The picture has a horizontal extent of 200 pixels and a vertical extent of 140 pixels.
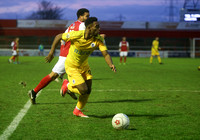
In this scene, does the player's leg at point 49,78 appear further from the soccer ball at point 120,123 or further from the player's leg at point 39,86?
the soccer ball at point 120,123

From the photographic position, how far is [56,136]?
14.3ft

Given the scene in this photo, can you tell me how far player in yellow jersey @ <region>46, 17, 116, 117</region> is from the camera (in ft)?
17.2

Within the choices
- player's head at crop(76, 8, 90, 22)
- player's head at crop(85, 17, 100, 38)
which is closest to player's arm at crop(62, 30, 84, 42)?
player's head at crop(85, 17, 100, 38)

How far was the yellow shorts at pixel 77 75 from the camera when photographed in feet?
17.7

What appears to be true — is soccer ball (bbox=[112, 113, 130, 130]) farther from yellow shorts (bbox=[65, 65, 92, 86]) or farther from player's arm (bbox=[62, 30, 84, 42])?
player's arm (bbox=[62, 30, 84, 42])

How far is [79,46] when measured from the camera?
214 inches

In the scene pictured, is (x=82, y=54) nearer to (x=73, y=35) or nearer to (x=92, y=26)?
(x=73, y=35)

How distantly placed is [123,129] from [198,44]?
4330 centimetres

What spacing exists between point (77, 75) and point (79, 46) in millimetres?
512

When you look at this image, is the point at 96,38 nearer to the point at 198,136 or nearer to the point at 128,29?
the point at 198,136

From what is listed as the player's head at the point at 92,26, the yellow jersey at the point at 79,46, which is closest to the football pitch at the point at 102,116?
the yellow jersey at the point at 79,46

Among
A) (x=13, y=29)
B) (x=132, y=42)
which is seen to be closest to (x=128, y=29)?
(x=132, y=42)

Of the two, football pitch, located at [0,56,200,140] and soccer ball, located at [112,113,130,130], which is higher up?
soccer ball, located at [112,113,130,130]

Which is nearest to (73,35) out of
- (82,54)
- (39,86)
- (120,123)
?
(82,54)
